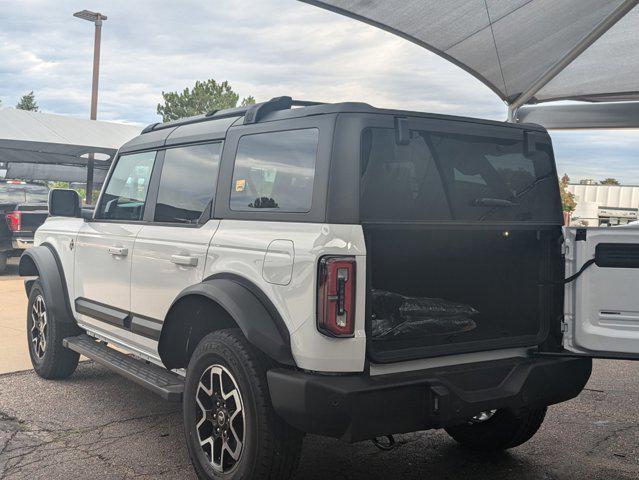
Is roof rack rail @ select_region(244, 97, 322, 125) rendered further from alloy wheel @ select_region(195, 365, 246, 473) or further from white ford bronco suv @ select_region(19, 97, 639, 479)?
alloy wheel @ select_region(195, 365, 246, 473)

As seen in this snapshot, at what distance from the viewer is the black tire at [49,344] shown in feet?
19.2

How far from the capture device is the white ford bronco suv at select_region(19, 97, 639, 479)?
317cm

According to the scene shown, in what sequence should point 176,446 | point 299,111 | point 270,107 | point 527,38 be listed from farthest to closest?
1. point 527,38
2. point 176,446
3. point 270,107
4. point 299,111

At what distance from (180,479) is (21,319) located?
6041 mm

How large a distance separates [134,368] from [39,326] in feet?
6.52

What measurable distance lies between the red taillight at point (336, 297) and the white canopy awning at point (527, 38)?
9.22 metres

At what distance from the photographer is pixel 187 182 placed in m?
4.45

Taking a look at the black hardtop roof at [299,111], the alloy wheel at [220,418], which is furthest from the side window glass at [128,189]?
the alloy wheel at [220,418]

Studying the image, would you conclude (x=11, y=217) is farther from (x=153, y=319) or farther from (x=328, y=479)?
(x=328, y=479)

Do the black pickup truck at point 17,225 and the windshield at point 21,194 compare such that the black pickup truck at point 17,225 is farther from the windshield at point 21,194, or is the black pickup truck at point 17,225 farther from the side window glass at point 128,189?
the side window glass at point 128,189

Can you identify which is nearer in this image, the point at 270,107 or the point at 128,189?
the point at 270,107

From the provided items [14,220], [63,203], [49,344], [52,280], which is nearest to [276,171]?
[63,203]

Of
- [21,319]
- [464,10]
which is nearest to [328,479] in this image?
[21,319]

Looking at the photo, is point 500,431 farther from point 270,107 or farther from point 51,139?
point 51,139
